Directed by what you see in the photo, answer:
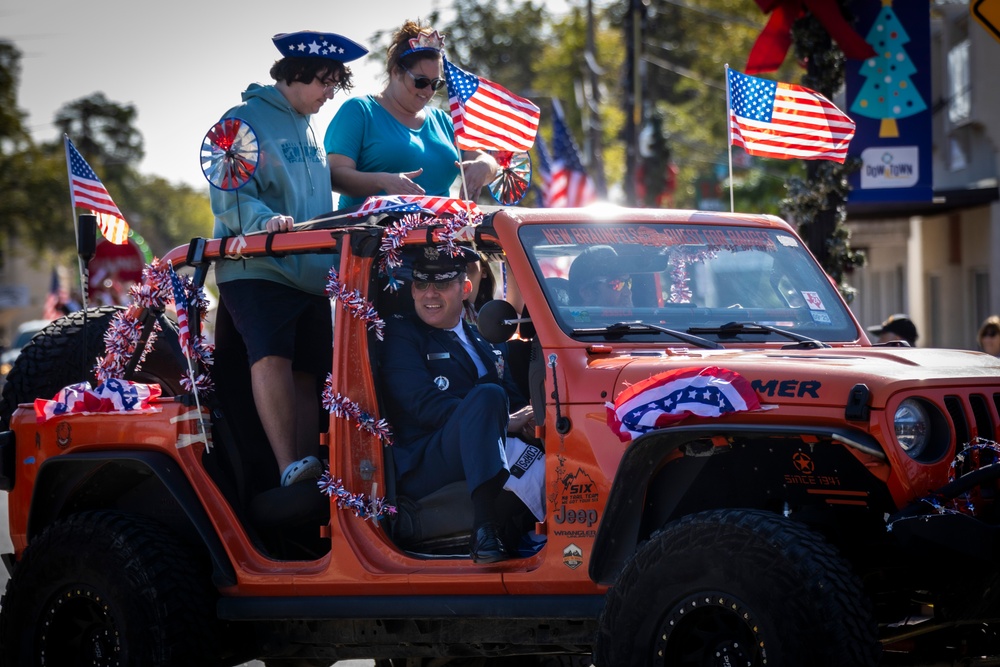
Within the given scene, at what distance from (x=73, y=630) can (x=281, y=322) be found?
1.59m

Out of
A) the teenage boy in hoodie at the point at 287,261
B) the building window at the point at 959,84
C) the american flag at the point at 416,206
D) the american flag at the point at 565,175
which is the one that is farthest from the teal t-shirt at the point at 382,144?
the american flag at the point at 565,175

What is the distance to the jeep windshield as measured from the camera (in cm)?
587

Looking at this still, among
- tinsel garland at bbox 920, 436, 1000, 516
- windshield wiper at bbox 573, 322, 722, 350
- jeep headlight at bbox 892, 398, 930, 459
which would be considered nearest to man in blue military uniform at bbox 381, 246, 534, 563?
windshield wiper at bbox 573, 322, 722, 350

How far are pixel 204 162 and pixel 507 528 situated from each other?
222cm

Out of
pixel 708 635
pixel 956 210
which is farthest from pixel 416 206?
pixel 956 210

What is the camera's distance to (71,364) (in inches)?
300

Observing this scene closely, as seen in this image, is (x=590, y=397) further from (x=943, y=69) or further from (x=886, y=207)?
(x=943, y=69)

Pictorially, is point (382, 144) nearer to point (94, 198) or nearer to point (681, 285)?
point (94, 198)

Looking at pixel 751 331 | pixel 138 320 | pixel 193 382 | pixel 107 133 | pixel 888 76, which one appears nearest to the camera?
pixel 751 331

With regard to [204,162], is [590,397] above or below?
below

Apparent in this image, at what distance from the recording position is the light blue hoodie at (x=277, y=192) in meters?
6.86

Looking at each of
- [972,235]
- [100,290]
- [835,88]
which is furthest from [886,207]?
[100,290]

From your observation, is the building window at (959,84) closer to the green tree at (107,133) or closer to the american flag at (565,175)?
the american flag at (565,175)

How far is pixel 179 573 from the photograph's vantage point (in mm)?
6355
